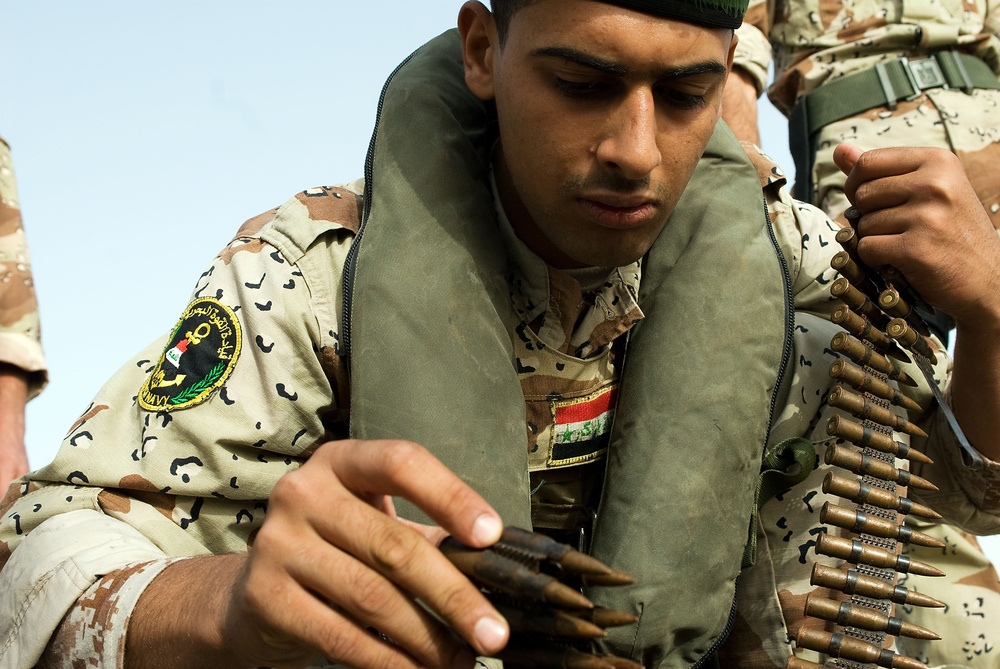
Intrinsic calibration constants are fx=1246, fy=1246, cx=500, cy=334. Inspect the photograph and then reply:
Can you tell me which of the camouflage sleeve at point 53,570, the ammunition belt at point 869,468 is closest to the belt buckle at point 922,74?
the ammunition belt at point 869,468

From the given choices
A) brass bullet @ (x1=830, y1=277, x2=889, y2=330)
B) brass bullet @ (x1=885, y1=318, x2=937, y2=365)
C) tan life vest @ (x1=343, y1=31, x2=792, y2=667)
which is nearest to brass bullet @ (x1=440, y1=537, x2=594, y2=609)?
tan life vest @ (x1=343, y1=31, x2=792, y2=667)

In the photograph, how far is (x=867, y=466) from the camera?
3.60m

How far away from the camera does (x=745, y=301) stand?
3281 mm

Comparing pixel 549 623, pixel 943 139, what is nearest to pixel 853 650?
pixel 549 623

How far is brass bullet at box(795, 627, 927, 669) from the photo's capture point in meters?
3.37

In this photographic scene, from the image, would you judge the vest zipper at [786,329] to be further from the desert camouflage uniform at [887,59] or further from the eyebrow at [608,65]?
the desert camouflage uniform at [887,59]

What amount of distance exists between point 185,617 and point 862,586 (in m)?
1.97

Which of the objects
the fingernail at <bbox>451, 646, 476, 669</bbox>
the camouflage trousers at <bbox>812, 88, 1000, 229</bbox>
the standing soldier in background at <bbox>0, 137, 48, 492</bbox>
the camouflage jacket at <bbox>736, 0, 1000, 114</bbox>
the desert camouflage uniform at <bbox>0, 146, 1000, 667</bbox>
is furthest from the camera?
the standing soldier in background at <bbox>0, 137, 48, 492</bbox>

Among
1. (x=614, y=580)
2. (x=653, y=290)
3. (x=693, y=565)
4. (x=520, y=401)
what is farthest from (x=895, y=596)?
(x=614, y=580)

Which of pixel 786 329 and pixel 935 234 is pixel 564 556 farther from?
pixel 935 234

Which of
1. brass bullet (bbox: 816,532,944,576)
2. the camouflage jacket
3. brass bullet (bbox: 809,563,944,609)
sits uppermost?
the camouflage jacket

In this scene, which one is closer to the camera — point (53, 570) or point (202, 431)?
point (53, 570)

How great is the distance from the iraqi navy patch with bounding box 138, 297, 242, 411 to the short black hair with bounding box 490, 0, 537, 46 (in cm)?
96

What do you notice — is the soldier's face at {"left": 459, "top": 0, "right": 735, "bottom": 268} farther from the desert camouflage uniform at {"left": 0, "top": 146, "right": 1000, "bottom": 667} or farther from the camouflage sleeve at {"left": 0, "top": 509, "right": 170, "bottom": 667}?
the camouflage sleeve at {"left": 0, "top": 509, "right": 170, "bottom": 667}
